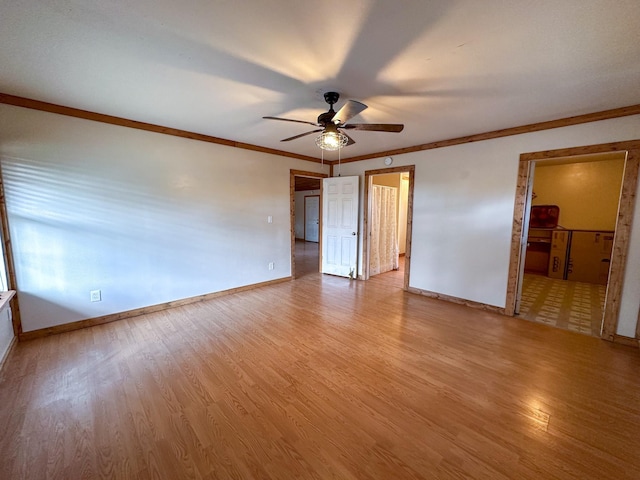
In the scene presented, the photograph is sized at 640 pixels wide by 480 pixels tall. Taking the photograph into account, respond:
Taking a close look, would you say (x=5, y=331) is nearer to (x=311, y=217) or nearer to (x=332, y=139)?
(x=332, y=139)

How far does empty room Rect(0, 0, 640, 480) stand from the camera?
1.47m

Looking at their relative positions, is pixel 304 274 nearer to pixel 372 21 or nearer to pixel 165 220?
pixel 165 220

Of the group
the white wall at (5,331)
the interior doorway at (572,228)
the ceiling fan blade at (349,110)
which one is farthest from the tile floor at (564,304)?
the white wall at (5,331)

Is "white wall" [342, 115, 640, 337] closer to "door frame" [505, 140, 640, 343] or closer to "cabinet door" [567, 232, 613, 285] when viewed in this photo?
"door frame" [505, 140, 640, 343]

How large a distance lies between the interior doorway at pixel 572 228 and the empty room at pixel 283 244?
0.08 metres

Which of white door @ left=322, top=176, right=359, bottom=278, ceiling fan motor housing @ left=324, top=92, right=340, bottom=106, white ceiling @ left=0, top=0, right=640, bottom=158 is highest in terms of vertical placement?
white ceiling @ left=0, top=0, right=640, bottom=158

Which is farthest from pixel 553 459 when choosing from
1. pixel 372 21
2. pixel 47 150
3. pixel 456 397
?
pixel 47 150

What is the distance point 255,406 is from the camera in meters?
1.83

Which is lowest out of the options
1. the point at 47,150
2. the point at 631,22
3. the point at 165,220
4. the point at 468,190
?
the point at 165,220

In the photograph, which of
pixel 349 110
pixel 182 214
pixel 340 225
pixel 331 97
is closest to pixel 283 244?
pixel 340 225

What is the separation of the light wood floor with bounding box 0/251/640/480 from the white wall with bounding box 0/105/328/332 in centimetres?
52

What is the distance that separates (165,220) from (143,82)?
5.89ft

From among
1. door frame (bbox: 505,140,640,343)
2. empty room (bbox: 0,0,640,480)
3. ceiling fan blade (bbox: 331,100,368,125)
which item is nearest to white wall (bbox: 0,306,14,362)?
empty room (bbox: 0,0,640,480)

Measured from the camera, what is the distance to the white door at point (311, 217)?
10443 mm
